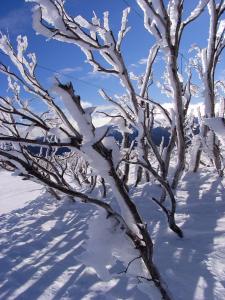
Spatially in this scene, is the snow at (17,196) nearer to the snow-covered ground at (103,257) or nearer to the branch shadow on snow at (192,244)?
the snow-covered ground at (103,257)

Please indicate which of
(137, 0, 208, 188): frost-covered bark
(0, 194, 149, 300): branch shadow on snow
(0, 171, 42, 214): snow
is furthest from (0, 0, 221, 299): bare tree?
(0, 171, 42, 214): snow

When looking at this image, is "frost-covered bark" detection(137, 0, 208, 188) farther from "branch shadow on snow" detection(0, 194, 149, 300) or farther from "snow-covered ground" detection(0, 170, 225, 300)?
"branch shadow on snow" detection(0, 194, 149, 300)

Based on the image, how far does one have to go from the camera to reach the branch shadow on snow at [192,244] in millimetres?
2920

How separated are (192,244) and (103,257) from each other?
6.18ft

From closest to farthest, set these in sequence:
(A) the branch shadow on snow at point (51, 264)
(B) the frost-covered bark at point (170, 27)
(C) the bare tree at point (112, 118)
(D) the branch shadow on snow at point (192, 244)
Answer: (C) the bare tree at point (112, 118) → (D) the branch shadow on snow at point (192, 244) → (A) the branch shadow on snow at point (51, 264) → (B) the frost-covered bark at point (170, 27)

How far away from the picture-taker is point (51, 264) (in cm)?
407

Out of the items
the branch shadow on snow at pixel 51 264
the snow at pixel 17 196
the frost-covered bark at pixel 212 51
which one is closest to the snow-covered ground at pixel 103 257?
the branch shadow on snow at pixel 51 264

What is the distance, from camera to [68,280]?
353cm

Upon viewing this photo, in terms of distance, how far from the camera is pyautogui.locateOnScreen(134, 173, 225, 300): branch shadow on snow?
292 centimetres

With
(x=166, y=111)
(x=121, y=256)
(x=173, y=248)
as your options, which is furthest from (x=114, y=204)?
(x=121, y=256)

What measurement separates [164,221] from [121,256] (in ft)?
8.92

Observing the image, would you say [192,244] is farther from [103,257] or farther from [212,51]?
[212,51]

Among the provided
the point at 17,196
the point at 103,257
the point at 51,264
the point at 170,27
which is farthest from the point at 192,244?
the point at 17,196

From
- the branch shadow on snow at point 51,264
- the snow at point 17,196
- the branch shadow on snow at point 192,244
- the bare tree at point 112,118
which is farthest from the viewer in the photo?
the snow at point 17,196
